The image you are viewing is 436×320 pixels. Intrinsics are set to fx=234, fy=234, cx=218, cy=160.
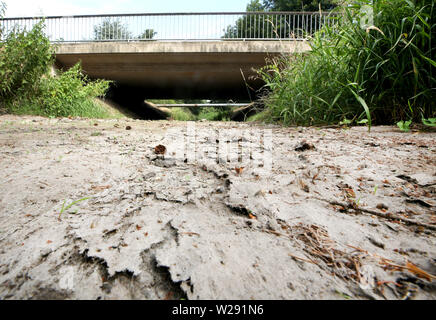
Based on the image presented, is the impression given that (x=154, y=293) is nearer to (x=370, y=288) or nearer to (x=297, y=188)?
(x=370, y=288)

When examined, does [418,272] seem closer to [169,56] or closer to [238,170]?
[238,170]

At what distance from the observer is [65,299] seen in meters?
0.50

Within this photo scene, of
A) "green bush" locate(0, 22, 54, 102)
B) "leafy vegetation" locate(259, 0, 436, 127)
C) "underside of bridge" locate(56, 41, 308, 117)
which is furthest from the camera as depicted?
"underside of bridge" locate(56, 41, 308, 117)

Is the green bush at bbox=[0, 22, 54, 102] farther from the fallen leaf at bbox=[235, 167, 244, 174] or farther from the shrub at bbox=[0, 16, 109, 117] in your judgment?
the fallen leaf at bbox=[235, 167, 244, 174]

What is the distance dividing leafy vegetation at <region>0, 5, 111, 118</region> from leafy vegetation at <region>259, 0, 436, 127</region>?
14.0 feet

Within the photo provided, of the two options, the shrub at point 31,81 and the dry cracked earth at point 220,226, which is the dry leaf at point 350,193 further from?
the shrub at point 31,81

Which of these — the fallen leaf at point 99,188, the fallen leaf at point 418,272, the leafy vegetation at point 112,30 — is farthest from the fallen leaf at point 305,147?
the leafy vegetation at point 112,30

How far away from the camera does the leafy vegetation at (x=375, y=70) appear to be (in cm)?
200

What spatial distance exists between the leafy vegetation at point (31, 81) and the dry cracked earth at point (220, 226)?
3659 mm

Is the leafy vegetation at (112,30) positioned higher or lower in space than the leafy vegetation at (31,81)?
higher

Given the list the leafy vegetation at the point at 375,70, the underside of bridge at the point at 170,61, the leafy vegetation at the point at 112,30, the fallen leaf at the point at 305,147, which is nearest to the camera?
the fallen leaf at the point at 305,147

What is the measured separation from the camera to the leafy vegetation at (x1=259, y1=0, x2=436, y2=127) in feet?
6.57

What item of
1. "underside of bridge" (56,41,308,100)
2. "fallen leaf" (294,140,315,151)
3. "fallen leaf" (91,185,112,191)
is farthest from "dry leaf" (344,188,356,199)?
"underside of bridge" (56,41,308,100)

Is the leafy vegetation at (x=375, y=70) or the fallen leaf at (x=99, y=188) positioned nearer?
the fallen leaf at (x=99, y=188)
